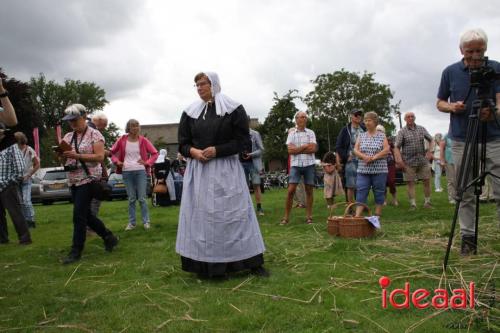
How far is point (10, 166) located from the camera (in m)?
7.30

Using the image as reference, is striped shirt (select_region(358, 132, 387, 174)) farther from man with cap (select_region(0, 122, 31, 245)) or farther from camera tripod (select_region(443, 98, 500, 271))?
man with cap (select_region(0, 122, 31, 245))

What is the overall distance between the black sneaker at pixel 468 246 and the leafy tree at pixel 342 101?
51081 mm

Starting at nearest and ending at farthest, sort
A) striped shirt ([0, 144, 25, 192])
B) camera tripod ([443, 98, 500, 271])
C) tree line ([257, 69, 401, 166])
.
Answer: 1. camera tripod ([443, 98, 500, 271])
2. striped shirt ([0, 144, 25, 192])
3. tree line ([257, 69, 401, 166])

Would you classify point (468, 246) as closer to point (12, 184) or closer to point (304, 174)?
point (304, 174)

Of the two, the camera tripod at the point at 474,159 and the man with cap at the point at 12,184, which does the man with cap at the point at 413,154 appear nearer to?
the camera tripod at the point at 474,159

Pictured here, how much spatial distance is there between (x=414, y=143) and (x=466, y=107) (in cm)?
525

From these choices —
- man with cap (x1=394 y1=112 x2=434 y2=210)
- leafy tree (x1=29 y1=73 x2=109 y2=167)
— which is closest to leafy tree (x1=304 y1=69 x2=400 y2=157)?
leafy tree (x1=29 y1=73 x2=109 y2=167)

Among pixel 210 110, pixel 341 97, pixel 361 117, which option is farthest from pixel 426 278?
pixel 341 97

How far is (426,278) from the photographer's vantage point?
13.3ft

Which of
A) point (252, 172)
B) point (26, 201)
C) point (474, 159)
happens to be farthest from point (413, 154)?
point (26, 201)

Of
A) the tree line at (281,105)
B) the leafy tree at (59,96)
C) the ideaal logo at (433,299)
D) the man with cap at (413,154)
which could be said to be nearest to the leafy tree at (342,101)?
the tree line at (281,105)

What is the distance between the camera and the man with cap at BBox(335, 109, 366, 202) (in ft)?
30.1

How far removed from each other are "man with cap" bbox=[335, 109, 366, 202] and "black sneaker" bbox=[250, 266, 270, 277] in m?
5.08

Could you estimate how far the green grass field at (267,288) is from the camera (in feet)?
10.5
